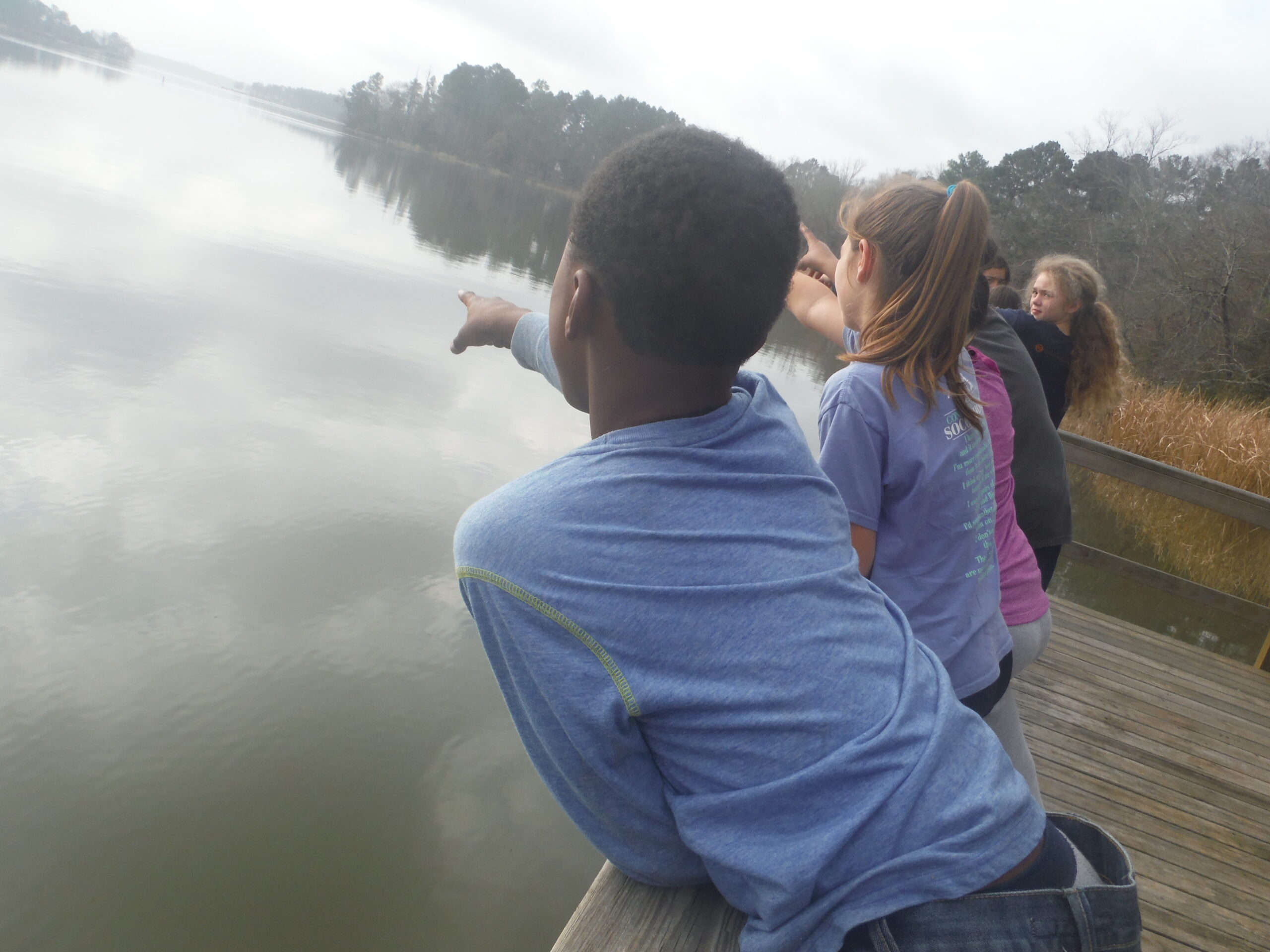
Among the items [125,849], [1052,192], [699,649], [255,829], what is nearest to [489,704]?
[255,829]

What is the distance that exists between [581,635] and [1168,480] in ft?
13.7

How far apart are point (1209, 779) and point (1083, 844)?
236 cm

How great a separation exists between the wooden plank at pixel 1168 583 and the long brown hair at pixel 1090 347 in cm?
143

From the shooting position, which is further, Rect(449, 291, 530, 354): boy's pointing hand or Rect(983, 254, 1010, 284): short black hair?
Rect(983, 254, 1010, 284): short black hair

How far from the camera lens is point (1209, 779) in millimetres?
2855

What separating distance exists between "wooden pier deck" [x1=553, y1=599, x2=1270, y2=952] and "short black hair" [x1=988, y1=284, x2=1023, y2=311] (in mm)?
1382

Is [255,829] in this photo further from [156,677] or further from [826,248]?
[826,248]

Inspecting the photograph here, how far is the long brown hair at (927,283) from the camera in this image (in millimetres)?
1421

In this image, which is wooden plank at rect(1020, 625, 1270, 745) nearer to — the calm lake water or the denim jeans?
the calm lake water

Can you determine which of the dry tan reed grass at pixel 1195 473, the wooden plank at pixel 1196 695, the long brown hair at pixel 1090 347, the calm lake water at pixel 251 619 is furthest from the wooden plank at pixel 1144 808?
the dry tan reed grass at pixel 1195 473

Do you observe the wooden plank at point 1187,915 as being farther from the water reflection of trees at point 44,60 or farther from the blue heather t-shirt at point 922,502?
the water reflection of trees at point 44,60

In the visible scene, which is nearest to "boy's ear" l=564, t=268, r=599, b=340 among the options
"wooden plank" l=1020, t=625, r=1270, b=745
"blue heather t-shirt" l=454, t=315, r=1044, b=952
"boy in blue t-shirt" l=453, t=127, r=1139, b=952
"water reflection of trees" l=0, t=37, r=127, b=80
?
"boy in blue t-shirt" l=453, t=127, r=1139, b=952

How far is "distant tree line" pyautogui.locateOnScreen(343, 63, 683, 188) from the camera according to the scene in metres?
32.4

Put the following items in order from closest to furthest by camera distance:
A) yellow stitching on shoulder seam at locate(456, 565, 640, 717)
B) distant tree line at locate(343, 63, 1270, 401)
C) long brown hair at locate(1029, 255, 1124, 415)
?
yellow stitching on shoulder seam at locate(456, 565, 640, 717)
long brown hair at locate(1029, 255, 1124, 415)
distant tree line at locate(343, 63, 1270, 401)
